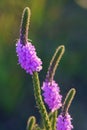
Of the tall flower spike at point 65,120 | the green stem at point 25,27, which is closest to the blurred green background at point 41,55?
the tall flower spike at point 65,120

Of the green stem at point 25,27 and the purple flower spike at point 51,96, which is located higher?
the green stem at point 25,27

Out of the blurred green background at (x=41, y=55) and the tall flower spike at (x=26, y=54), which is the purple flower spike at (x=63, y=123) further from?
the blurred green background at (x=41, y=55)

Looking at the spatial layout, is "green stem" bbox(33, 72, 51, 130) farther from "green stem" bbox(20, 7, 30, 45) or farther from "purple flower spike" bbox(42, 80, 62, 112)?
"green stem" bbox(20, 7, 30, 45)

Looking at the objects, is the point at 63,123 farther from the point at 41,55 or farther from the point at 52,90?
the point at 41,55

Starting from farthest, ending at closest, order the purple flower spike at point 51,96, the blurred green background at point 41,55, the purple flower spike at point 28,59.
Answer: the blurred green background at point 41,55, the purple flower spike at point 51,96, the purple flower spike at point 28,59

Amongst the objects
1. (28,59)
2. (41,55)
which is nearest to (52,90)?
(28,59)

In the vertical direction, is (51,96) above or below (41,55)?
below

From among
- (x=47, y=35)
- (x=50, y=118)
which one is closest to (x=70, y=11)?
(x=47, y=35)
